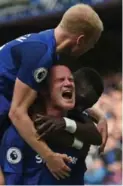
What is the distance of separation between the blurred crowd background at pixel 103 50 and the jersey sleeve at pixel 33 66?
2.35 meters

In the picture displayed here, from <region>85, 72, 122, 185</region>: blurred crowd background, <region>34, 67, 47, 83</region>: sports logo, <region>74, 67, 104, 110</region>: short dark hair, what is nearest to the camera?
<region>34, 67, 47, 83</region>: sports logo

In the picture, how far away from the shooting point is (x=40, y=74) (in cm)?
219

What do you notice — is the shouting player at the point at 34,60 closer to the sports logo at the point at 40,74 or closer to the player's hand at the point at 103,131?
the sports logo at the point at 40,74

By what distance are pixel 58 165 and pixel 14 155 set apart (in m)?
0.16

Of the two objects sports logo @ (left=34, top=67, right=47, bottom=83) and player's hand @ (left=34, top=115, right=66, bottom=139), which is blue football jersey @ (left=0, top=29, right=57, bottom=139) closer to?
sports logo @ (left=34, top=67, right=47, bottom=83)

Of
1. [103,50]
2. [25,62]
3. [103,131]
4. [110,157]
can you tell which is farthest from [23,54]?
[103,50]

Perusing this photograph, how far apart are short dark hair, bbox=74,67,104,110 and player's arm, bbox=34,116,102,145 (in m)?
0.10

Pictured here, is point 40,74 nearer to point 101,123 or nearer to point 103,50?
point 101,123

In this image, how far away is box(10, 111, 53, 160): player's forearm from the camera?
86.2 inches

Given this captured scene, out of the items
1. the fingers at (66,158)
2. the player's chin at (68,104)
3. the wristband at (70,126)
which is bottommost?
the fingers at (66,158)

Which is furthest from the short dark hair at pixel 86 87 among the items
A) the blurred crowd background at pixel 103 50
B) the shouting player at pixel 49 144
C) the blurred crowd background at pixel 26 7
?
the blurred crowd background at pixel 26 7

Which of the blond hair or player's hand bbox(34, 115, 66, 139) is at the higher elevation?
the blond hair

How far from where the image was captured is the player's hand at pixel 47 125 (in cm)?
220

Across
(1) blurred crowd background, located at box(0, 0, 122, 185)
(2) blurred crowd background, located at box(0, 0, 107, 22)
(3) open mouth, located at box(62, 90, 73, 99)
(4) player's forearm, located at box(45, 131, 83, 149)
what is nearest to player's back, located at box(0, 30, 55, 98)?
(3) open mouth, located at box(62, 90, 73, 99)
